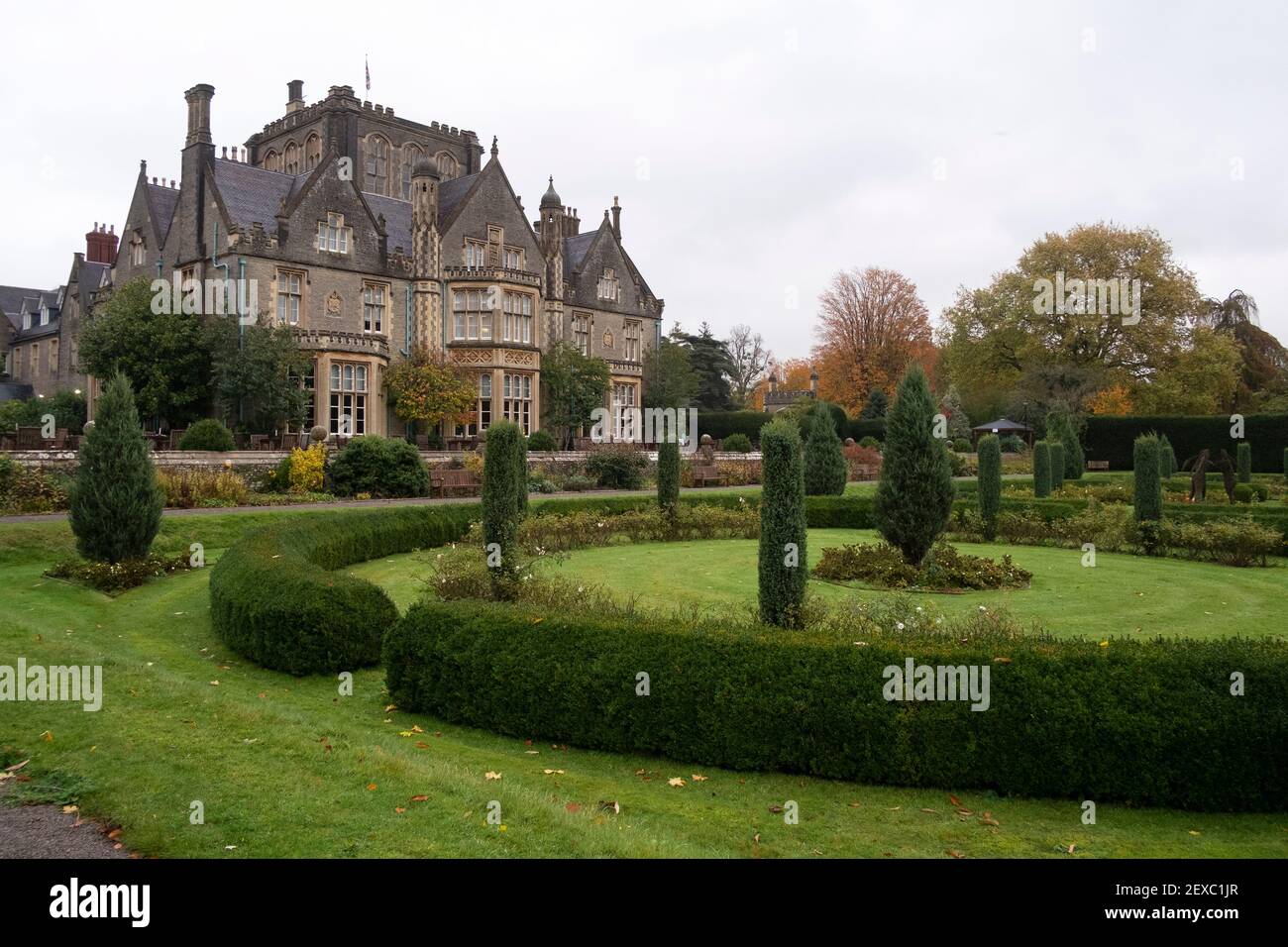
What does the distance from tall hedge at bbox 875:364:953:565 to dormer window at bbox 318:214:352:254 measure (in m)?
27.7

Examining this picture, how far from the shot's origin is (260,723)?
686 centimetres

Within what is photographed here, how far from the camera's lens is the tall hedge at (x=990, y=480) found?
2036cm

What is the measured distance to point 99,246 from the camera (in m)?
48.7

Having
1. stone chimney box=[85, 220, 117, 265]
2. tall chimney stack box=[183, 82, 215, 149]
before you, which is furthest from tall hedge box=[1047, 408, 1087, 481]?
stone chimney box=[85, 220, 117, 265]

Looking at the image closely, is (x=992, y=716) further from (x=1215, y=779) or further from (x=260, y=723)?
(x=260, y=723)

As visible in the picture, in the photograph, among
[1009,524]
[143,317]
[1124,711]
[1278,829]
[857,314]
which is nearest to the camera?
[1278,829]

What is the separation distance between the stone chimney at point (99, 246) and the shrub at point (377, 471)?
32504 millimetres

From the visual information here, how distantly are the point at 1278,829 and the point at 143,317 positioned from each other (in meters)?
34.9

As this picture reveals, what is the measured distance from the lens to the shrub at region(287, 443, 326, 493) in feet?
81.6

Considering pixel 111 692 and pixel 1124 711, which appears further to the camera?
pixel 111 692

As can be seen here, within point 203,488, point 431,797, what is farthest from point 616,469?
point 431,797

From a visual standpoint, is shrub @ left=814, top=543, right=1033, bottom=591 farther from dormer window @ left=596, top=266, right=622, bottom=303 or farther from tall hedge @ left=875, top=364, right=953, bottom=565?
dormer window @ left=596, top=266, right=622, bottom=303
